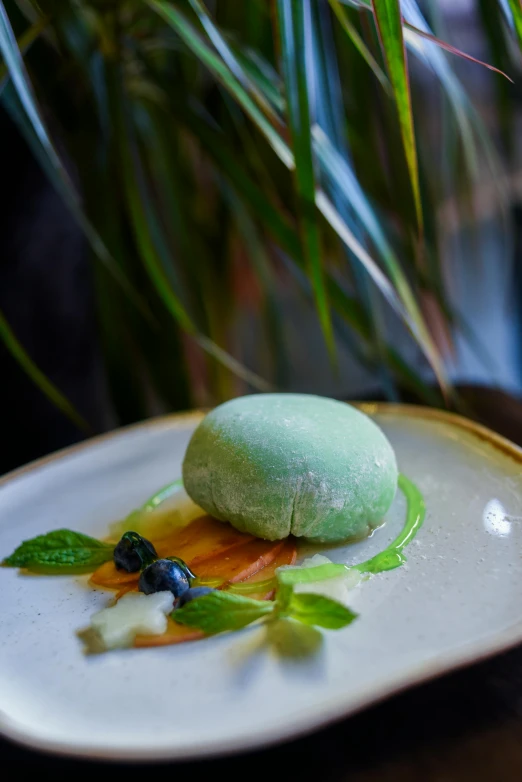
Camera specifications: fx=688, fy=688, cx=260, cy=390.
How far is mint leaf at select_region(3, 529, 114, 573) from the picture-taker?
24.6 inches

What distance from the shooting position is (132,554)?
607mm

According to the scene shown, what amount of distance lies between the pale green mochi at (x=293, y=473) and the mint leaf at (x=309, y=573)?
55 mm

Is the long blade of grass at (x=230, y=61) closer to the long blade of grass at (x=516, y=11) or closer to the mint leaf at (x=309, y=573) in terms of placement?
the long blade of grass at (x=516, y=11)

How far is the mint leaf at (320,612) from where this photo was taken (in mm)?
488

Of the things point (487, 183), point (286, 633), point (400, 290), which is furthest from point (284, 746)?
point (487, 183)

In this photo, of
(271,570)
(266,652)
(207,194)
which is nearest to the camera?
(266,652)

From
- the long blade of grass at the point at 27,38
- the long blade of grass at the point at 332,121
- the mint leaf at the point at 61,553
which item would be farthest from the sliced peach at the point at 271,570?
the long blade of grass at the point at 27,38

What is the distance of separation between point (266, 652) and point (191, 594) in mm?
84

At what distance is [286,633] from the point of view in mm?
499

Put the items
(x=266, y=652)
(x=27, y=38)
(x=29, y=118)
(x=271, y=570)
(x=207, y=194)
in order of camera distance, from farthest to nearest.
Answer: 1. (x=207, y=194)
2. (x=27, y=38)
3. (x=29, y=118)
4. (x=271, y=570)
5. (x=266, y=652)

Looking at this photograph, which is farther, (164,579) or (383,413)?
(383,413)

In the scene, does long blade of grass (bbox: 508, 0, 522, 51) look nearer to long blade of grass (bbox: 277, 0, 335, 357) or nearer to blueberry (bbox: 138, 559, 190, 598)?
long blade of grass (bbox: 277, 0, 335, 357)

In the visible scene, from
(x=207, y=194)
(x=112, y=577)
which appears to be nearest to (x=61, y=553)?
(x=112, y=577)

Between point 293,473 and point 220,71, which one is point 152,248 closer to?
point 220,71
